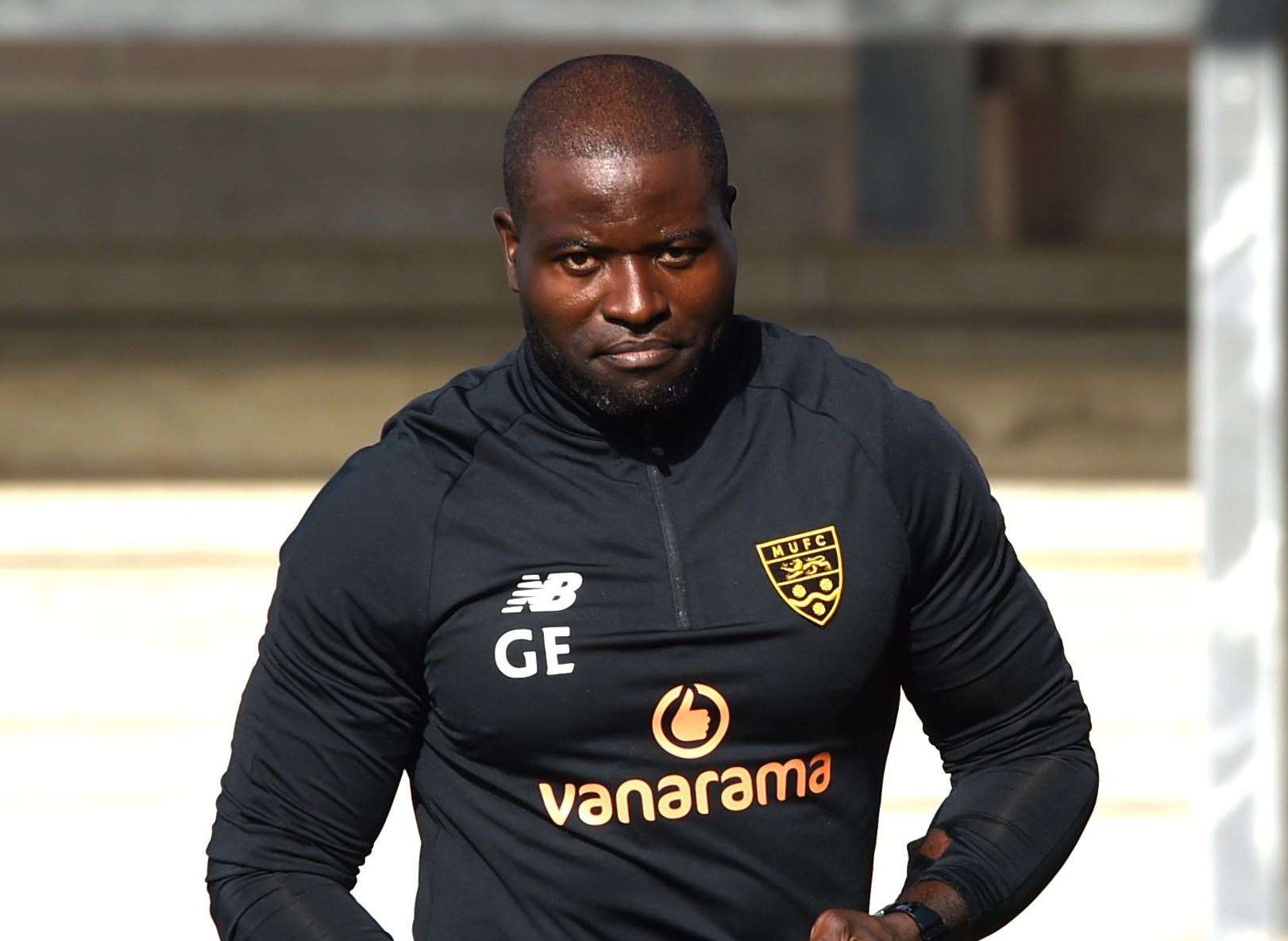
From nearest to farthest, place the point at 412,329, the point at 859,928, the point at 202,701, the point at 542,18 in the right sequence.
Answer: the point at 859,928, the point at 542,18, the point at 202,701, the point at 412,329

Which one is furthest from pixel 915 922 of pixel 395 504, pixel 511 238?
pixel 511 238

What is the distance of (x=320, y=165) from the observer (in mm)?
7906

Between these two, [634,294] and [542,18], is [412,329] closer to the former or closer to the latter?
[542,18]

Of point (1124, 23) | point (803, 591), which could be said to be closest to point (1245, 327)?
point (1124, 23)

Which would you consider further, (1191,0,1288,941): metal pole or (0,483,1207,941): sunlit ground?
(0,483,1207,941): sunlit ground

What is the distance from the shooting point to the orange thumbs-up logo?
5.68 feet

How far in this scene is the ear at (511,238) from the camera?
1812 millimetres

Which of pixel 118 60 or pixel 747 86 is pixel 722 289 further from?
pixel 118 60

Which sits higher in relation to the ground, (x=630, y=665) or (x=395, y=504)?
(x=395, y=504)

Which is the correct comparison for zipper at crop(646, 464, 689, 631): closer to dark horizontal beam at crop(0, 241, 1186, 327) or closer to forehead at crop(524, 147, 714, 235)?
forehead at crop(524, 147, 714, 235)

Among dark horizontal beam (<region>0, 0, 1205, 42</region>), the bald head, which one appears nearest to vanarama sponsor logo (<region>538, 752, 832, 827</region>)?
the bald head

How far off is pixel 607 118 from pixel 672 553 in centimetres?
36

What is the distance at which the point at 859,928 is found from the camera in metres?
1.68

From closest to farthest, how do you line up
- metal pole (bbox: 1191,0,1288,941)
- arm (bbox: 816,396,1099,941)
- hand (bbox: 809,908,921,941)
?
hand (bbox: 809,908,921,941) < arm (bbox: 816,396,1099,941) < metal pole (bbox: 1191,0,1288,941)
